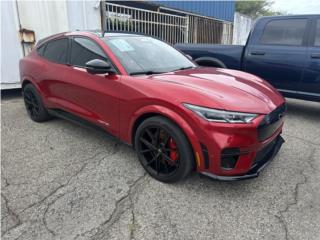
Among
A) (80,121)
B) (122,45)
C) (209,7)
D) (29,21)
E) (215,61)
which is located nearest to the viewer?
(122,45)

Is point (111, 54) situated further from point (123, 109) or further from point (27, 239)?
point (27, 239)

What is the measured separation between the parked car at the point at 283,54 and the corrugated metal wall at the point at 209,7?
548cm

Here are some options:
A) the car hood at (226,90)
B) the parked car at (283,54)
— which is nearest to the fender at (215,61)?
→ the parked car at (283,54)

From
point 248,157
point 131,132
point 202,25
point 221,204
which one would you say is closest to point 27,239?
point 131,132

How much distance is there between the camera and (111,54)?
309 centimetres

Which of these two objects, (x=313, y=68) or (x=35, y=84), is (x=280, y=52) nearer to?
(x=313, y=68)

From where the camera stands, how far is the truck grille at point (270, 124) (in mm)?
2407

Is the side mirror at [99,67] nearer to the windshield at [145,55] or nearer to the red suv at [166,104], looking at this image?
the red suv at [166,104]

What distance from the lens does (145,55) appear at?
3293 millimetres

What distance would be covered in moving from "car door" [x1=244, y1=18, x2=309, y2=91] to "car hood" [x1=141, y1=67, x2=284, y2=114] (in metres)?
1.89

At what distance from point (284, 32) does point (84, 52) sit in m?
3.62

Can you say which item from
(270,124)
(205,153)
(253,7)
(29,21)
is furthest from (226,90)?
(253,7)

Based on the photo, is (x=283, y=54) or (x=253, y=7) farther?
(x=253, y=7)

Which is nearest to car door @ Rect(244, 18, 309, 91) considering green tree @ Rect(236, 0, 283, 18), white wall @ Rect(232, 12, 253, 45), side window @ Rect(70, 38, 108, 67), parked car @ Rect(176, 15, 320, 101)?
parked car @ Rect(176, 15, 320, 101)
